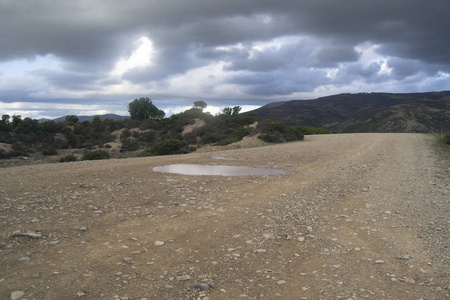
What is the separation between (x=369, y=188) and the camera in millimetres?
7922

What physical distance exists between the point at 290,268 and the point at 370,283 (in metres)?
0.95

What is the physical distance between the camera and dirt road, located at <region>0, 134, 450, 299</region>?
11.2 ft

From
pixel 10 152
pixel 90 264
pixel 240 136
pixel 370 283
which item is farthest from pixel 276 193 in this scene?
pixel 10 152

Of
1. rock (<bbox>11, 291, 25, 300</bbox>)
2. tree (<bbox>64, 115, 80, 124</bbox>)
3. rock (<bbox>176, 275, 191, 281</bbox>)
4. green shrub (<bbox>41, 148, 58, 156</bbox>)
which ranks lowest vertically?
rock (<bbox>176, 275, 191, 281</bbox>)

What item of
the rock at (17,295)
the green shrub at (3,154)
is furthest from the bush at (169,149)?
the rock at (17,295)

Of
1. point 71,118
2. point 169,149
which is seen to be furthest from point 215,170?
point 71,118

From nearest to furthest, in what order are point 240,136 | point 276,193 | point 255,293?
point 255,293, point 276,193, point 240,136

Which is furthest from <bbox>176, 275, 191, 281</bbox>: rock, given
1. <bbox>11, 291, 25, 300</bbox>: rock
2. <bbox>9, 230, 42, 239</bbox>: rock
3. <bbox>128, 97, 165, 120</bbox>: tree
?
<bbox>128, 97, 165, 120</bbox>: tree

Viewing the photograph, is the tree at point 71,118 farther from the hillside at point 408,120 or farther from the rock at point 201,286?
the hillside at point 408,120

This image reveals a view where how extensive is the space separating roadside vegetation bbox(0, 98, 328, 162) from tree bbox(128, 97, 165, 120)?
651 inches

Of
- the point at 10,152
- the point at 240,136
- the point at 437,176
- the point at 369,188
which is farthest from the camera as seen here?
the point at 240,136

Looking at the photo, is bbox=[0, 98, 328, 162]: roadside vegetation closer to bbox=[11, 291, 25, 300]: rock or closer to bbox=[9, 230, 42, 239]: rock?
bbox=[9, 230, 42, 239]: rock

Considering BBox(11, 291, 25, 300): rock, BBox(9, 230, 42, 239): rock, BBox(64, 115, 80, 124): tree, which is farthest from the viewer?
BBox(64, 115, 80, 124): tree

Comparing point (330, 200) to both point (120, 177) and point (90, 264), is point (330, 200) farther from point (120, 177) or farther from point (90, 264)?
point (120, 177)
